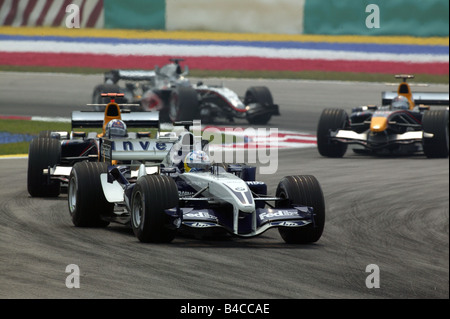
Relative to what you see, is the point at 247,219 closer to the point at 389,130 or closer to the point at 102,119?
the point at 102,119

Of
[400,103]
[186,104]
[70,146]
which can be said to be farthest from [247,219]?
[186,104]

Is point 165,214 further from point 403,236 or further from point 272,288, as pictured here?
point 403,236

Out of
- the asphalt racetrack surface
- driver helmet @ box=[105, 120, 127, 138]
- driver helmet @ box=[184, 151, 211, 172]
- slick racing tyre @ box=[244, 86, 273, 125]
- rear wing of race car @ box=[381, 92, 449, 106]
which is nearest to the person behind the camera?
the asphalt racetrack surface

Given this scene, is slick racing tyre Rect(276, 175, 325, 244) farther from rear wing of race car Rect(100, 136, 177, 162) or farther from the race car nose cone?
the race car nose cone

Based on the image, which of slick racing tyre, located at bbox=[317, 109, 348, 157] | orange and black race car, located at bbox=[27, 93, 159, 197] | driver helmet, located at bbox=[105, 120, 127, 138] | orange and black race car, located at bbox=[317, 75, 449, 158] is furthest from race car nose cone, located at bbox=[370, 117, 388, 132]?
driver helmet, located at bbox=[105, 120, 127, 138]

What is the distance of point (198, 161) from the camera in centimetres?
1283

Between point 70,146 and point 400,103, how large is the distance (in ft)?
28.9

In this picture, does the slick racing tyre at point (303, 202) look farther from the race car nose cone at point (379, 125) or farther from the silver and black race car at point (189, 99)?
the silver and black race car at point (189, 99)

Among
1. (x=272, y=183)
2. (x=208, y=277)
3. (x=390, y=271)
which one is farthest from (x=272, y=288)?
(x=272, y=183)

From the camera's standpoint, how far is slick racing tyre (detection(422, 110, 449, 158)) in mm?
21844

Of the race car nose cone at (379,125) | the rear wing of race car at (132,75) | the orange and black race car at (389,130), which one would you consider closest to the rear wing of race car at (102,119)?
the orange and black race car at (389,130)

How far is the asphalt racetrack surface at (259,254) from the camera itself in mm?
9930

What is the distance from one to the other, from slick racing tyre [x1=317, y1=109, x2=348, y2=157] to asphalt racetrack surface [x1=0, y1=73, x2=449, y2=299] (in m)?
3.34

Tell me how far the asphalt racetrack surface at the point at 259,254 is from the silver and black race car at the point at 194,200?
0.20 m
